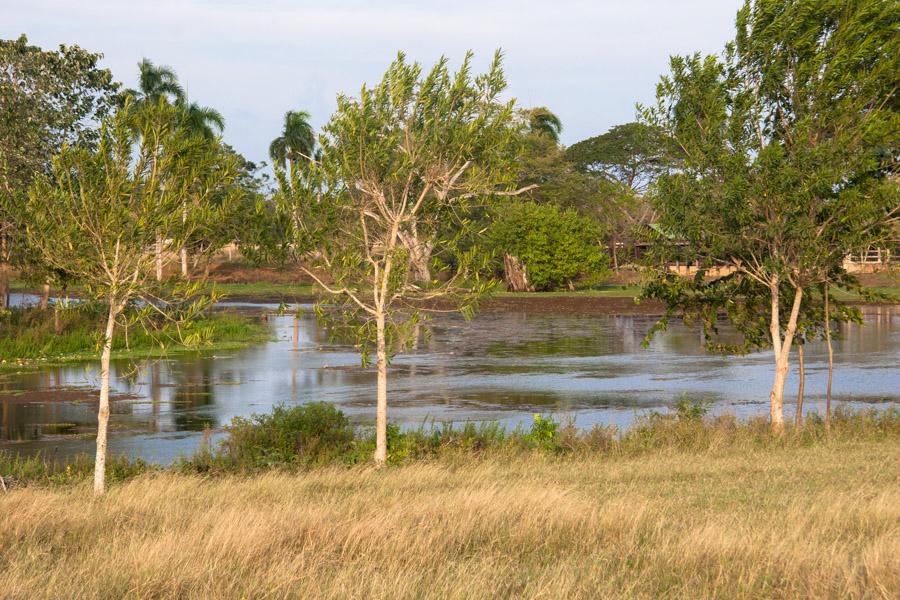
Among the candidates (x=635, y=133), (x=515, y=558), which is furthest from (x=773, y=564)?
(x=635, y=133)

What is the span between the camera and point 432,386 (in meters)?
26.5

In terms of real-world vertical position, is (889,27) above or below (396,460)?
above

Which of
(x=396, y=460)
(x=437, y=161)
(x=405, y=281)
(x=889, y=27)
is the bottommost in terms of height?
(x=396, y=460)

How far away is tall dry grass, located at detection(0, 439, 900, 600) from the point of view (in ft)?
23.1

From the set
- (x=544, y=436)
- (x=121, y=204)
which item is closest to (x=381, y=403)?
(x=544, y=436)

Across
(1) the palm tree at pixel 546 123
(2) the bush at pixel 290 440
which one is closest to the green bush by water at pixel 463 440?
(2) the bush at pixel 290 440

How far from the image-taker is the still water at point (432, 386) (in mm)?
20641

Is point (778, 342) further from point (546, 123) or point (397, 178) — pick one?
point (546, 123)

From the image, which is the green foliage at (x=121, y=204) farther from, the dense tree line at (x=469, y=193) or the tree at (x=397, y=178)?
the tree at (x=397, y=178)

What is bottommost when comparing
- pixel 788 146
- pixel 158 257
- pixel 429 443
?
pixel 429 443

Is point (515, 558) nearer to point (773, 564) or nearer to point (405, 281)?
point (773, 564)

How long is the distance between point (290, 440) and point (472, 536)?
784 cm

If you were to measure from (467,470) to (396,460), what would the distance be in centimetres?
213

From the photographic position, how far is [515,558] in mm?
8148
